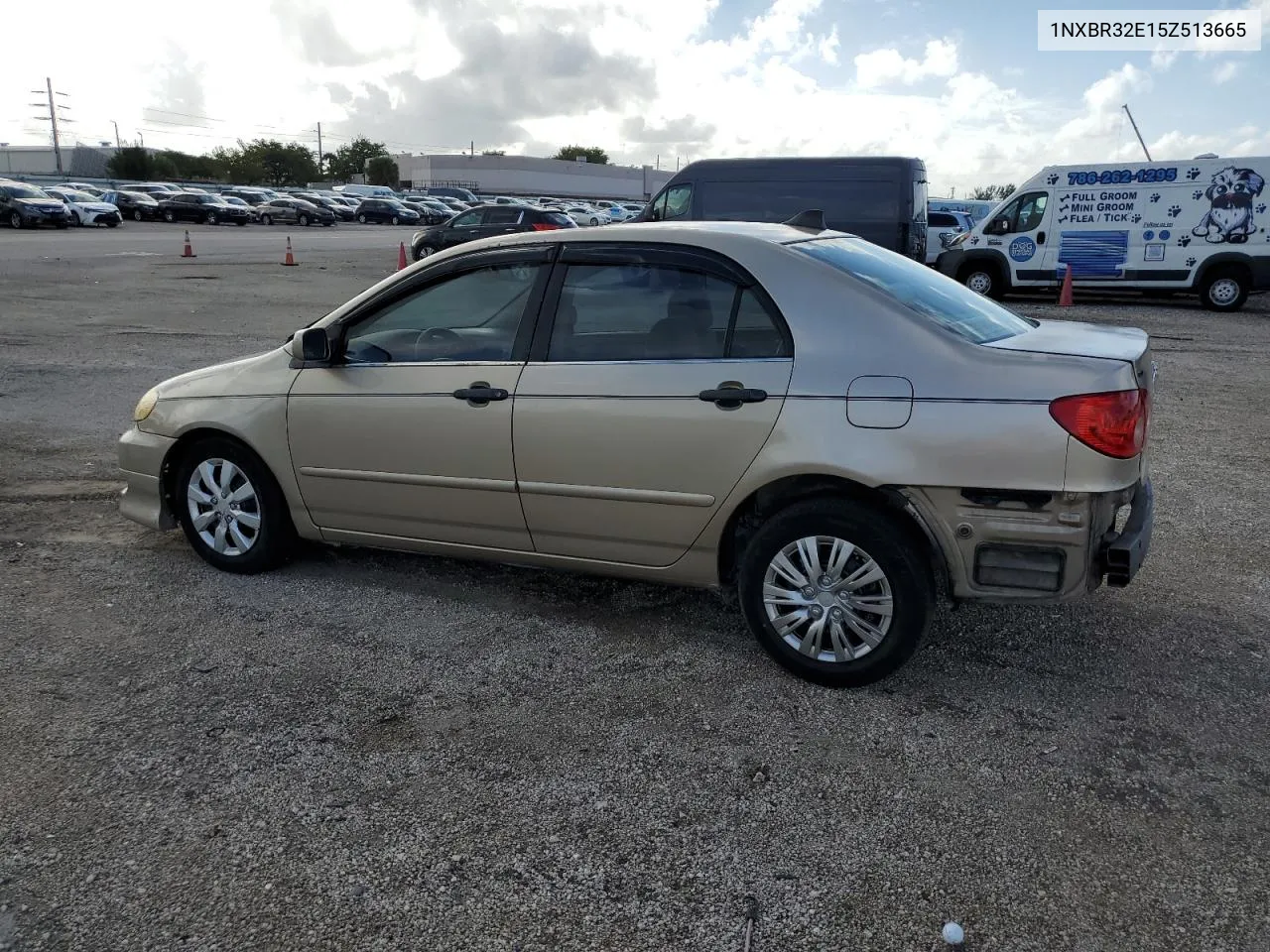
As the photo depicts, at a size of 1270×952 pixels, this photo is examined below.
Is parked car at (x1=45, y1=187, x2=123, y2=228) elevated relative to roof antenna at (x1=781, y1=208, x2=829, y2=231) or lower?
elevated

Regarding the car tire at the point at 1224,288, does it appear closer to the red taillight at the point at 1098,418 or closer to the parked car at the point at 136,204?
the red taillight at the point at 1098,418

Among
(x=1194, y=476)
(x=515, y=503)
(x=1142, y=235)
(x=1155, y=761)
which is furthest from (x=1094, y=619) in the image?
(x=1142, y=235)

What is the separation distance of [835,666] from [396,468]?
2.00 m

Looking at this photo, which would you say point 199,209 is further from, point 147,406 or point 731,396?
point 731,396

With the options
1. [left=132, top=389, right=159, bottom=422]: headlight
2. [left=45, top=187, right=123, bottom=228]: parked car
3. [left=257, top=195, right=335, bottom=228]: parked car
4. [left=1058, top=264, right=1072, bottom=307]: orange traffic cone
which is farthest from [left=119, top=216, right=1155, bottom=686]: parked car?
[left=257, top=195, right=335, bottom=228]: parked car

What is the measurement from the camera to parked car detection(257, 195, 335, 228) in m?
53.9

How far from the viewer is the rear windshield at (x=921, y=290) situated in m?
3.82

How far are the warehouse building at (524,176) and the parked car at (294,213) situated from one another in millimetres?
57948

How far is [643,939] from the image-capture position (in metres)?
2.51

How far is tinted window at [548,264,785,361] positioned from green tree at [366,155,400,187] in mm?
124462

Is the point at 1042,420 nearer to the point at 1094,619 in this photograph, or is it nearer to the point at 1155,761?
the point at 1155,761

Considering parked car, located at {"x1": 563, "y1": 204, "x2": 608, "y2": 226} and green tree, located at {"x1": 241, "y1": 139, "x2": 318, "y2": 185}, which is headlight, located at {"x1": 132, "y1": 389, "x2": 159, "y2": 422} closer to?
parked car, located at {"x1": 563, "y1": 204, "x2": 608, "y2": 226}

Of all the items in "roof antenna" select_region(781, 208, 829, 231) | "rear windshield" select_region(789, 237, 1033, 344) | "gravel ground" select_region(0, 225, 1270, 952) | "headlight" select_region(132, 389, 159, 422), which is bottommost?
"gravel ground" select_region(0, 225, 1270, 952)

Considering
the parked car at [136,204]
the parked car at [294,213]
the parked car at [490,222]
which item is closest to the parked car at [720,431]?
the parked car at [490,222]
